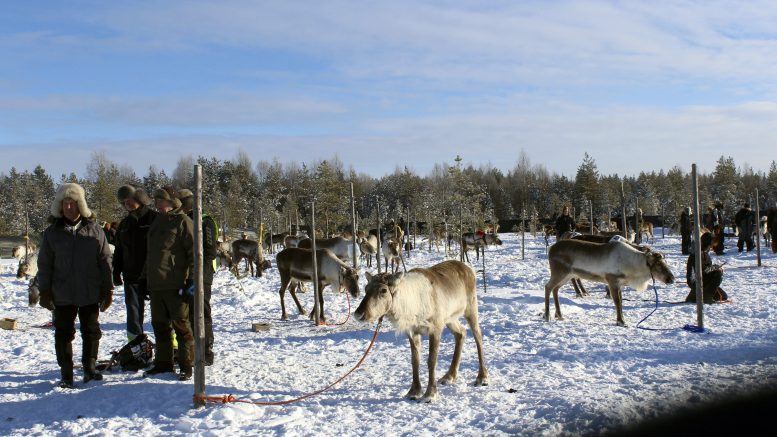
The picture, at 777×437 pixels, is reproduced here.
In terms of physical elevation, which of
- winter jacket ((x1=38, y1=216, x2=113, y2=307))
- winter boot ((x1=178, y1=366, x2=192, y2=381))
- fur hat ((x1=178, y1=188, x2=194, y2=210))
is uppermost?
fur hat ((x1=178, y1=188, x2=194, y2=210))

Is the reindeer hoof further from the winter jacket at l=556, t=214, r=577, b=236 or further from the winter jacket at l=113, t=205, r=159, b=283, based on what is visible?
the winter jacket at l=556, t=214, r=577, b=236

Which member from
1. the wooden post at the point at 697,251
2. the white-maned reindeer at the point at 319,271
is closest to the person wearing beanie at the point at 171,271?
the white-maned reindeer at the point at 319,271

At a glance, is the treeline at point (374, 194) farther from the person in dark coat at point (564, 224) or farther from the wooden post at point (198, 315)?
the wooden post at point (198, 315)

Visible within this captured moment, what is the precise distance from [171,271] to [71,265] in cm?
96

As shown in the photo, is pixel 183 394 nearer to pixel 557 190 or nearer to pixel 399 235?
pixel 399 235

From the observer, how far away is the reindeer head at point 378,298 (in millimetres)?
5434

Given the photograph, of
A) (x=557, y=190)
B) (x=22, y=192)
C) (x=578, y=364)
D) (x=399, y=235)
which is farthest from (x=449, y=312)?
(x=557, y=190)

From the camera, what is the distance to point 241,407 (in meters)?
5.47

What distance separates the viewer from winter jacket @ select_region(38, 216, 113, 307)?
618 centimetres

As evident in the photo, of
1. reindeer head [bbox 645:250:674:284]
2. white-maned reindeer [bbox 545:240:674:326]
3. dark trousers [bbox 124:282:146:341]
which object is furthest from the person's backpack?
reindeer head [bbox 645:250:674:284]

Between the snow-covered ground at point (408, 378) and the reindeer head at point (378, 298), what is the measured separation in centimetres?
87

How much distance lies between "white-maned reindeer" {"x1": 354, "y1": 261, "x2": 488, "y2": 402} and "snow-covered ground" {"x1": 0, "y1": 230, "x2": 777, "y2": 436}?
246 millimetres

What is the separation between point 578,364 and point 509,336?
185 centimetres

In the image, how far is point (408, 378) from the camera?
6.62 metres
